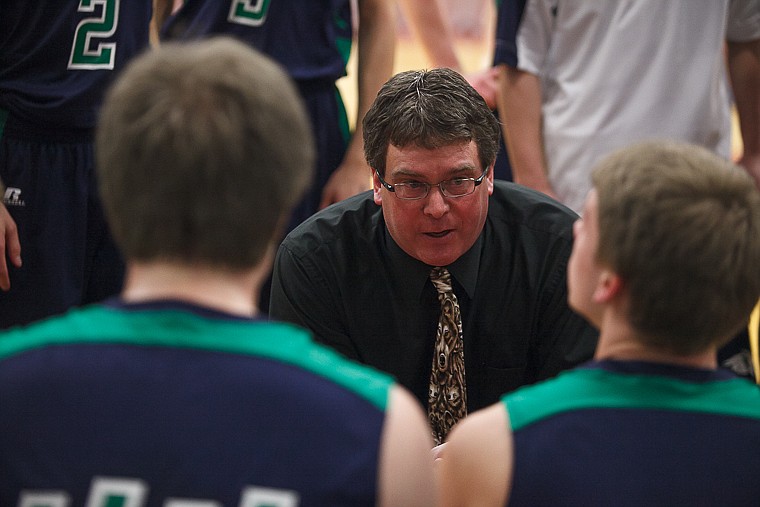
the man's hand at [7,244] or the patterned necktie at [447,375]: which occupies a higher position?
the man's hand at [7,244]

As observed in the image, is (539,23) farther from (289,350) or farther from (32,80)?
(289,350)

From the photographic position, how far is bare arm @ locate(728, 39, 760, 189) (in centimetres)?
333

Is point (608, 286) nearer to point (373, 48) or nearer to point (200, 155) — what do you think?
point (200, 155)

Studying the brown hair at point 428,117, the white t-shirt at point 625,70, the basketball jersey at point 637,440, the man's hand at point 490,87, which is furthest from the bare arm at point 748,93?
the basketball jersey at point 637,440

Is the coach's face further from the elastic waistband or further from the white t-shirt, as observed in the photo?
the elastic waistband

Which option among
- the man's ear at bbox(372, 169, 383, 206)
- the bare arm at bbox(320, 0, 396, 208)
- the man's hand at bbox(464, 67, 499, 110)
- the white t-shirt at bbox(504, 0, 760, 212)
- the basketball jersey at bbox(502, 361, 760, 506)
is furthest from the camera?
the man's hand at bbox(464, 67, 499, 110)

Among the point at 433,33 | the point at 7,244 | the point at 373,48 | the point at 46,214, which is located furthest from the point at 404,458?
the point at 433,33

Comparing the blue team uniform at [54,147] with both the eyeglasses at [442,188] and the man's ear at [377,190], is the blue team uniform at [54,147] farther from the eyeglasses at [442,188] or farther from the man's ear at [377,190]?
the eyeglasses at [442,188]

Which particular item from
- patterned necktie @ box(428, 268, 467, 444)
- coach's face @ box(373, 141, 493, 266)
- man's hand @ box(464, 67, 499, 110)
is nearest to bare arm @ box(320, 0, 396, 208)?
man's hand @ box(464, 67, 499, 110)

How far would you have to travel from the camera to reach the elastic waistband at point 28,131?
304 centimetres

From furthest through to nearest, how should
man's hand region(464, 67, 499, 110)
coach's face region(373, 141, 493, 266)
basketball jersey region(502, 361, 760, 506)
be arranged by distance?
1. man's hand region(464, 67, 499, 110)
2. coach's face region(373, 141, 493, 266)
3. basketball jersey region(502, 361, 760, 506)

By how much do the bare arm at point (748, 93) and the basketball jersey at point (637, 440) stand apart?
7.15 ft

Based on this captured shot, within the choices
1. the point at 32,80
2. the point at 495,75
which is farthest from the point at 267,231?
the point at 495,75

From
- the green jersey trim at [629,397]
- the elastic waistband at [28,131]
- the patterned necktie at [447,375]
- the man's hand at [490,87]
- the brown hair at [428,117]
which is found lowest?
the patterned necktie at [447,375]
